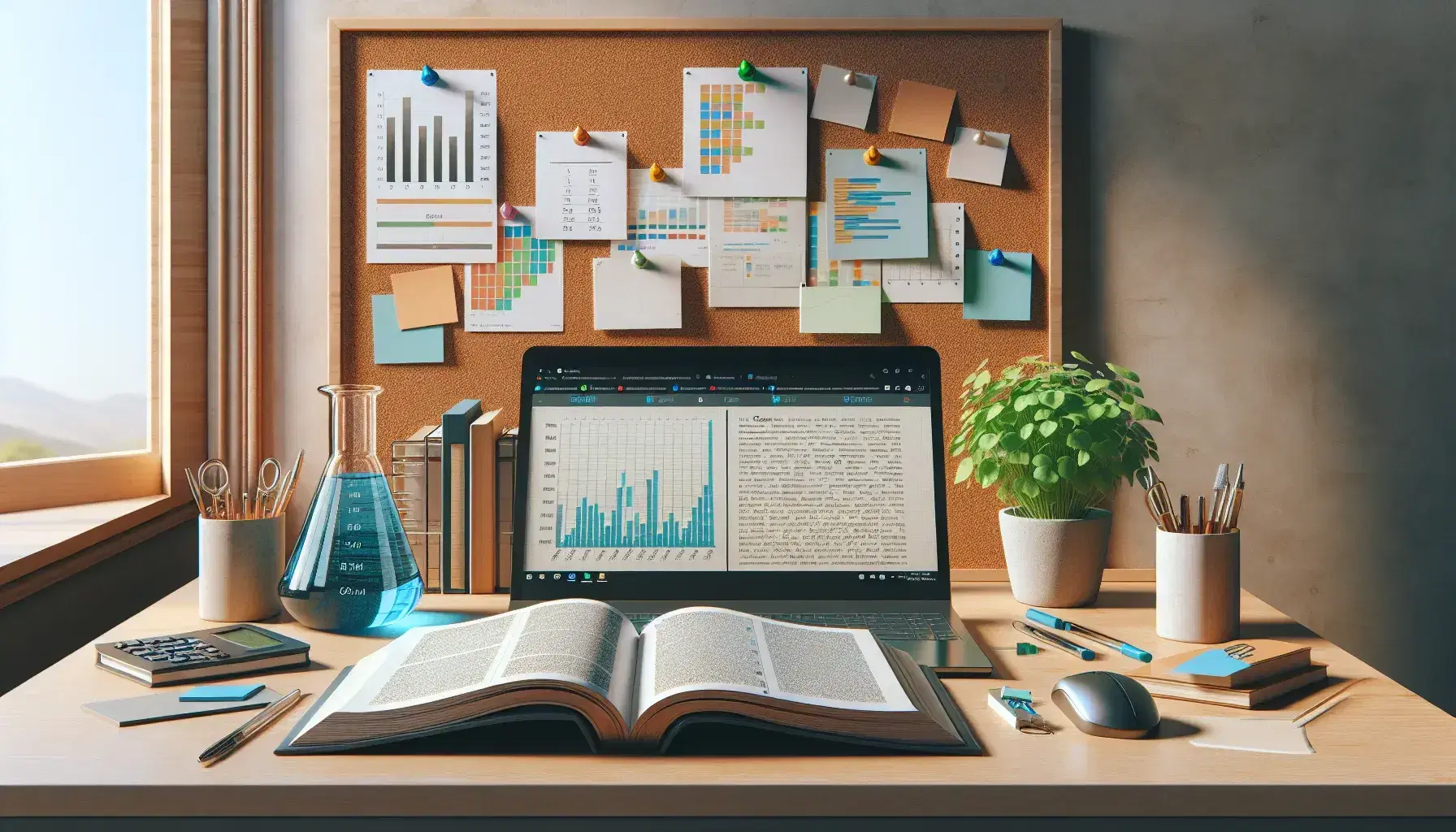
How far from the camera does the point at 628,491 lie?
107 cm

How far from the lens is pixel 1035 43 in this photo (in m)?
1.33

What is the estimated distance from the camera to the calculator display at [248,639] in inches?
33.7

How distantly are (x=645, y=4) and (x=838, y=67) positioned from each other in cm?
28

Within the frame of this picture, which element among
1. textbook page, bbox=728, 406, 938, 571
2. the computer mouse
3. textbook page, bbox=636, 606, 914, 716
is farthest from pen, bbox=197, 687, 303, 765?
the computer mouse

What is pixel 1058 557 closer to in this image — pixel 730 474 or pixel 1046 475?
pixel 1046 475

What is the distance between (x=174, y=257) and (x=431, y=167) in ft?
1.19

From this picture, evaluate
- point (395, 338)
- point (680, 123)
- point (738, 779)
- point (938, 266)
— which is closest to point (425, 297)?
point (395, 338)

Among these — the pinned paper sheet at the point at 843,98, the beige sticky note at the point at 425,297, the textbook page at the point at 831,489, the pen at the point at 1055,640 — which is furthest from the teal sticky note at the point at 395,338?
the pen at the point at 1055,640

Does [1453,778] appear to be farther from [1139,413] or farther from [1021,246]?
[1021,246]

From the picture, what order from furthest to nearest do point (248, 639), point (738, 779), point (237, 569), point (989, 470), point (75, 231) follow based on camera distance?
point (75, 231) → point (989, 470) → point (237, 569) → point (248, 639) → point (738, 779)

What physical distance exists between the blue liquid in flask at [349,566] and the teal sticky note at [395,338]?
39 cm

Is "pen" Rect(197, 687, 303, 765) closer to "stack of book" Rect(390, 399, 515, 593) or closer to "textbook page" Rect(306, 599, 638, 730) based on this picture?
"textbook page" Rect(306, 599, 638, 730)

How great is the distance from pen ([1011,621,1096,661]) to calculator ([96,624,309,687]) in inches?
26.2

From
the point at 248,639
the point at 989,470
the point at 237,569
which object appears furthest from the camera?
the point at 989,470
